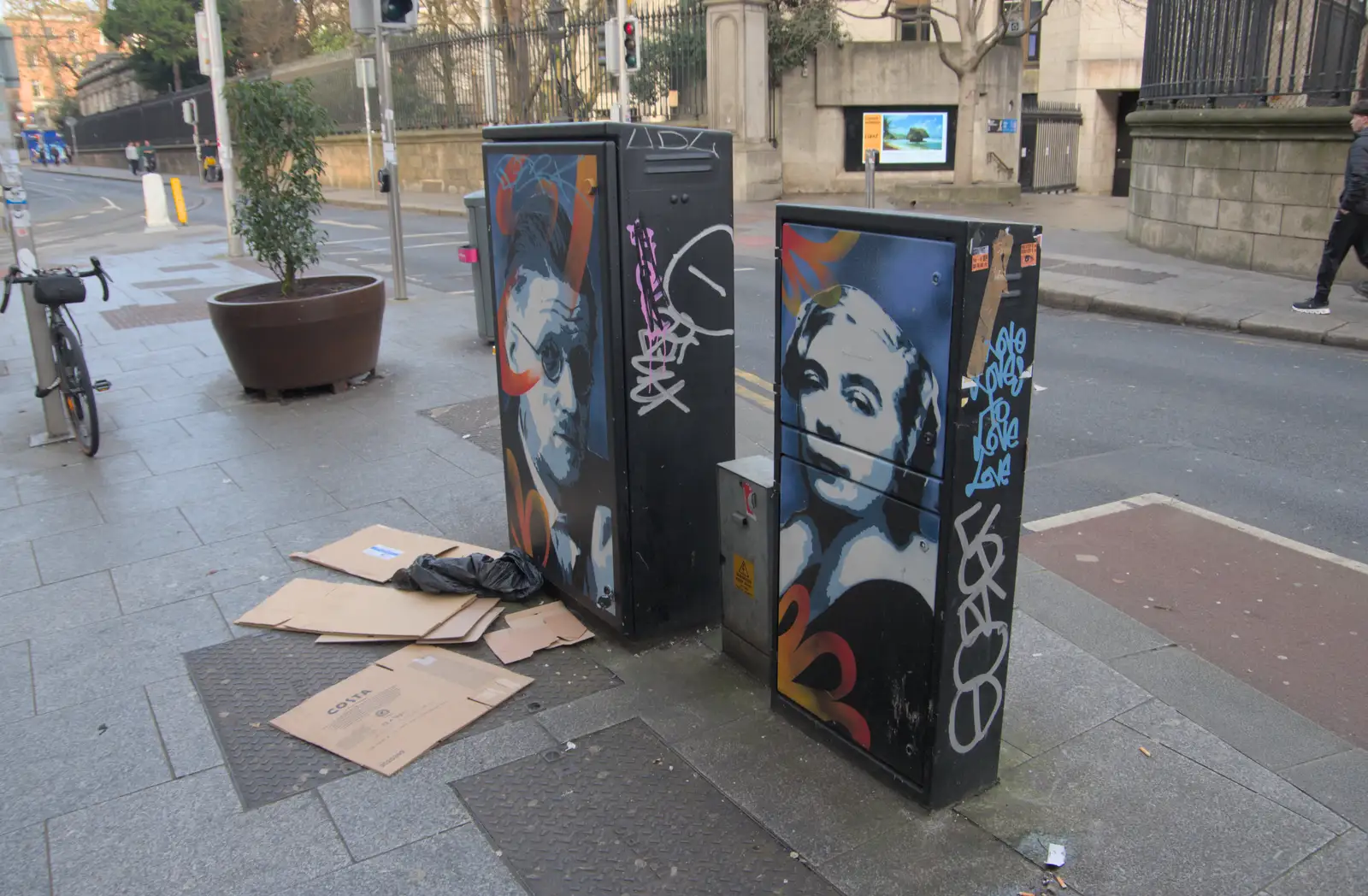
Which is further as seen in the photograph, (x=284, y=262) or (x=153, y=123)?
(x=153, y=123)

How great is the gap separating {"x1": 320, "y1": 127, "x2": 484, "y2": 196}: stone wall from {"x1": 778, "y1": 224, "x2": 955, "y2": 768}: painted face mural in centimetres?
2824

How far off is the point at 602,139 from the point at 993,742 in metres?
2.41

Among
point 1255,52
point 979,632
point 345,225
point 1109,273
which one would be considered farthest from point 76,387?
point 345,225

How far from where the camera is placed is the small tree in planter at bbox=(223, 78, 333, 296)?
8.28 m

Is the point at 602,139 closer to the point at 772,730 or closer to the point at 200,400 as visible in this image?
the point at 772,730

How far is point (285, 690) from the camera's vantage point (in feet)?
13.6

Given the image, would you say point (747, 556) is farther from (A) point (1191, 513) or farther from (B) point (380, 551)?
(A) point (1191, 513)

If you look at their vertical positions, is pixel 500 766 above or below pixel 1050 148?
below

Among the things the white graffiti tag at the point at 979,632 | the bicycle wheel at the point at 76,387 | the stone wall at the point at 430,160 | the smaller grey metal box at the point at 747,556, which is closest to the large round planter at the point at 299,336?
the bicycle wheel at the point at 76,387

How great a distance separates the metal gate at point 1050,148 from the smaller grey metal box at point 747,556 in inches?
1031

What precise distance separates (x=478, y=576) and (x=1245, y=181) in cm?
1237

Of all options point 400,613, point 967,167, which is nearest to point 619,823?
point 400,613

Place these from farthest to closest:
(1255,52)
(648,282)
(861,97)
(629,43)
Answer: (861,97)
(629,43)
(1255,52)
(648,282)

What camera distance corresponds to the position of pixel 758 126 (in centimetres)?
2523
